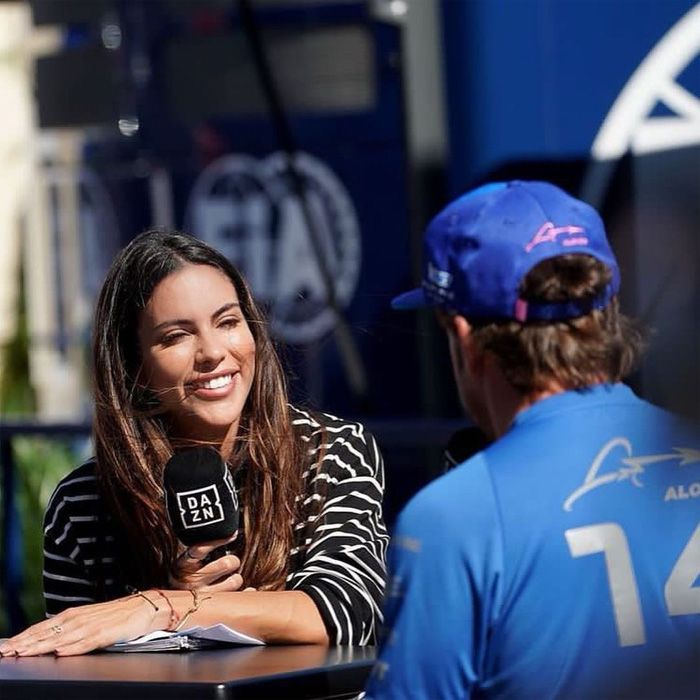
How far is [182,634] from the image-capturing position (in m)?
2.42

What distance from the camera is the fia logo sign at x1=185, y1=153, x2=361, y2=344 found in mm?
5805

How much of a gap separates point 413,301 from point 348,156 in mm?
3799

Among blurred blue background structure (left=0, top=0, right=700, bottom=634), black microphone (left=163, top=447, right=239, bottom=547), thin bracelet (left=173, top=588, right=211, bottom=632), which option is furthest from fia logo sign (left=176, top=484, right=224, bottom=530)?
blurred blue background structure (left=0, top=0, right=700, bottom=634)

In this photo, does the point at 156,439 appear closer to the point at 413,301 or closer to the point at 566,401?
the point at 413,301

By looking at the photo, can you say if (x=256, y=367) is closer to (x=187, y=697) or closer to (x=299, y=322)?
(x=187, y=697)

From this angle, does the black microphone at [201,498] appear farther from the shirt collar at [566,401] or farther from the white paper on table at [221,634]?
the shirt collar at [566,401]

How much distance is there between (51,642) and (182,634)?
0.19m

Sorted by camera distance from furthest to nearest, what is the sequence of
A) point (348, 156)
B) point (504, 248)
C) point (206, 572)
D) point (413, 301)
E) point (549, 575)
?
point (348, 156) < point (206, 572) < point (413, 301) < point (504, 248) < point (549, 575)

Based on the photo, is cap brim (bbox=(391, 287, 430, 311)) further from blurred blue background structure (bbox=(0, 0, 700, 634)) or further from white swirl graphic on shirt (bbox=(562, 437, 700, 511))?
blurred blue background structure (bbox=(0, 0, 700, 634))

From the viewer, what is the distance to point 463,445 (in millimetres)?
2443

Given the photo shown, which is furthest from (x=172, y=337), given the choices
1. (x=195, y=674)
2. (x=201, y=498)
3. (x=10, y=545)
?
(x=10, y=545)

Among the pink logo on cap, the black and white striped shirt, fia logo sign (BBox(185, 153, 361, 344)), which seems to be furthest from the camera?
fia logo sign (BBox(185, 153, 361, 344))

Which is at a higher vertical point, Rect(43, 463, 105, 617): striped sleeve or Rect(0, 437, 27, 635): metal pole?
Rect(43, 463, 105, 617): striped sleeve

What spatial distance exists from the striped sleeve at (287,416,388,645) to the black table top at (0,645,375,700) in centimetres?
11
